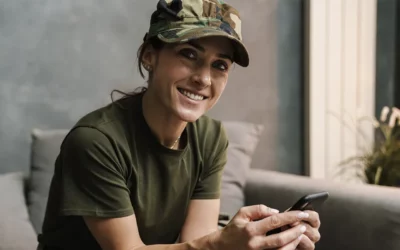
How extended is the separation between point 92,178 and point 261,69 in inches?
45.9

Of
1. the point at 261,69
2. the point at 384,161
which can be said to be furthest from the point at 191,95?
the point at 384,161

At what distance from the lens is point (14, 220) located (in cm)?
121

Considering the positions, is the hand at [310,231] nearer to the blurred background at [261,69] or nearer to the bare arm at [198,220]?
the bare arm at [198,220]

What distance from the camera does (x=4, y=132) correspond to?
1.49 m

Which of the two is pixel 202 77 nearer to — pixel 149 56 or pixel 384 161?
pixel 149 56

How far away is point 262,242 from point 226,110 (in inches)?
42.3

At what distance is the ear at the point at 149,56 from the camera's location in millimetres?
1002

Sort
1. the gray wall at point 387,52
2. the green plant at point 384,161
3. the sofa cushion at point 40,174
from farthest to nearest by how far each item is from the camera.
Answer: the gray wall at point 387,52
the green plant at point 384,161
the sofa cushion at point 40,174

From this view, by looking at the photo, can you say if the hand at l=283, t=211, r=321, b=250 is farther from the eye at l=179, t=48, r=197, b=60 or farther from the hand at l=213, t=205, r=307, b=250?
the eye at l=179, t=48, r=197, b=60

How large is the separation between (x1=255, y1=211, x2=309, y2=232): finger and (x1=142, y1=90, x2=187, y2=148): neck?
31 centimetres

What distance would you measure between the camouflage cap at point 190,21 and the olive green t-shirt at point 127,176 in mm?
193

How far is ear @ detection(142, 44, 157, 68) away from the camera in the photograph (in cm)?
100

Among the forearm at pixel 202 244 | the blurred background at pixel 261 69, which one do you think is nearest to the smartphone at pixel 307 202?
the forearm at pixel 202 244

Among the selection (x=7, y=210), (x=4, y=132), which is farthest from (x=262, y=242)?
(x=4, y=132)
